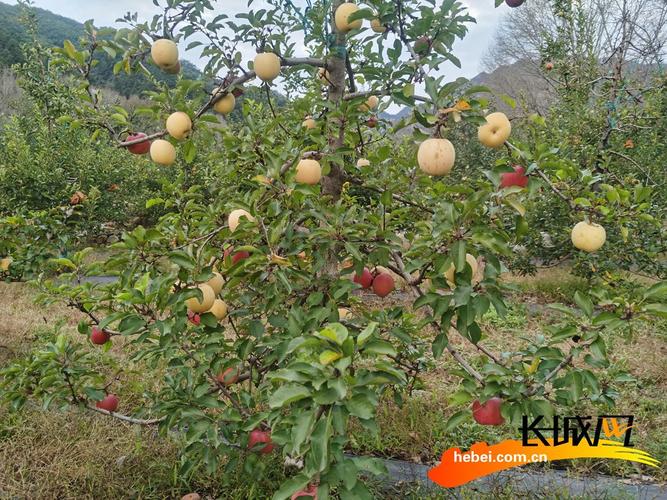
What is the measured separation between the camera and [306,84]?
2.69 meters

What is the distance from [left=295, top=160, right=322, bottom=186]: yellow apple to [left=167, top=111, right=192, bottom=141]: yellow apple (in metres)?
0.35

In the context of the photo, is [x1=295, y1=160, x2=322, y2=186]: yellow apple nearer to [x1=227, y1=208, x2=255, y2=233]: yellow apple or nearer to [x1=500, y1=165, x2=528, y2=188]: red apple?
[x1=227, y1=208, x2=255, y2=233]: yellow apple

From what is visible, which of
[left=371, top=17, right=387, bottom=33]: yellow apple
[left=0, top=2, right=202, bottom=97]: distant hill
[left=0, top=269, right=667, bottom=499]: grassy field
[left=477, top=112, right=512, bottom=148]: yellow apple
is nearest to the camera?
[left=477, top=112, right=512, bottom=148]: yellow apple

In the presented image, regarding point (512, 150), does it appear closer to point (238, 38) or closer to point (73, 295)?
point (238, 38)

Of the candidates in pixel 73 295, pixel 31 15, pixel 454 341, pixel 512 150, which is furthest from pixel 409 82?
pixel 31 15

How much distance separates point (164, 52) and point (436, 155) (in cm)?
88

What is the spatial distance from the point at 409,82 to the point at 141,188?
772 centimetres

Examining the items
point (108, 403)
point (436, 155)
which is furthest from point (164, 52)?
point (108, 403)

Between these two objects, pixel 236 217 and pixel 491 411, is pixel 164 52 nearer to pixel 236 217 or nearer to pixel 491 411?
pixel 236 217

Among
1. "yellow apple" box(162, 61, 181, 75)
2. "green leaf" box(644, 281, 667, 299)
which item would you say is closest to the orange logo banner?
"green leaf" box(644, 281, 667, 299)

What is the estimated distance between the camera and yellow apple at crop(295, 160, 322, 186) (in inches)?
62.4

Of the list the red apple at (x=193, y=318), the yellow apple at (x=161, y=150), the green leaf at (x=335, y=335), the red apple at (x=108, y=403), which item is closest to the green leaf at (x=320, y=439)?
→ the green leaf at (x=335, y=335)

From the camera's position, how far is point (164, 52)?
60.0 inches

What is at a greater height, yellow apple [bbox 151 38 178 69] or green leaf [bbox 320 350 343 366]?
yellow apple [bbox 151 38 178 69]
